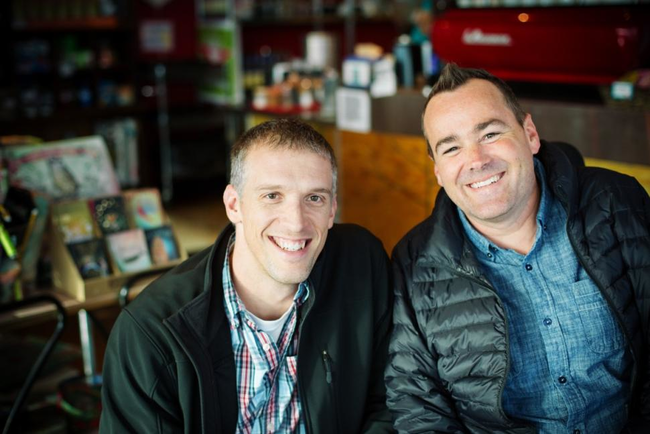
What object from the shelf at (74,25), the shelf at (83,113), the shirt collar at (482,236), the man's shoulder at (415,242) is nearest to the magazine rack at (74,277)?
the man's shoulder at (415,242)

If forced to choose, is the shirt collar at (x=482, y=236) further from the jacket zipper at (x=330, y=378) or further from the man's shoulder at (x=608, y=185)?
the jacket zipper at (x=330, y=378)

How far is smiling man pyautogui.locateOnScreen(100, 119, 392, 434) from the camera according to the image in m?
1.68

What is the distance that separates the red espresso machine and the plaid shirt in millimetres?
2069

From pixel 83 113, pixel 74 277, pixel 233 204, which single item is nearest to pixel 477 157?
pixel 233 204

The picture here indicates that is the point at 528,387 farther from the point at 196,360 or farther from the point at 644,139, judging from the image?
the point at 644,139

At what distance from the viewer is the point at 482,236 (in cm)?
196

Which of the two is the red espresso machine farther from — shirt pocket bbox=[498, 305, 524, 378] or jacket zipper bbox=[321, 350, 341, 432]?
jacket zipper bbox=[321, 350, 341, 432]

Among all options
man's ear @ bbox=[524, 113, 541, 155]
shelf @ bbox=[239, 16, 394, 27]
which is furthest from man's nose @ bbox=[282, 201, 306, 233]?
shelf @ bbox=[239, 16, 394, 27]

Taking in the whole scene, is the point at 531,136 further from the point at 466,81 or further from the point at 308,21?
the point at 308,21

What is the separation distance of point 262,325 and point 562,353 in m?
0.74

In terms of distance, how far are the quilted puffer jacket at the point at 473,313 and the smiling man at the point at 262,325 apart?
0.10 metres

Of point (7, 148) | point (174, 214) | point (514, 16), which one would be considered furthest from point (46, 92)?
point (514, 16)

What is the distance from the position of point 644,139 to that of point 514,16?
83cm

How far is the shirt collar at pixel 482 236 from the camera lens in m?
1.94
